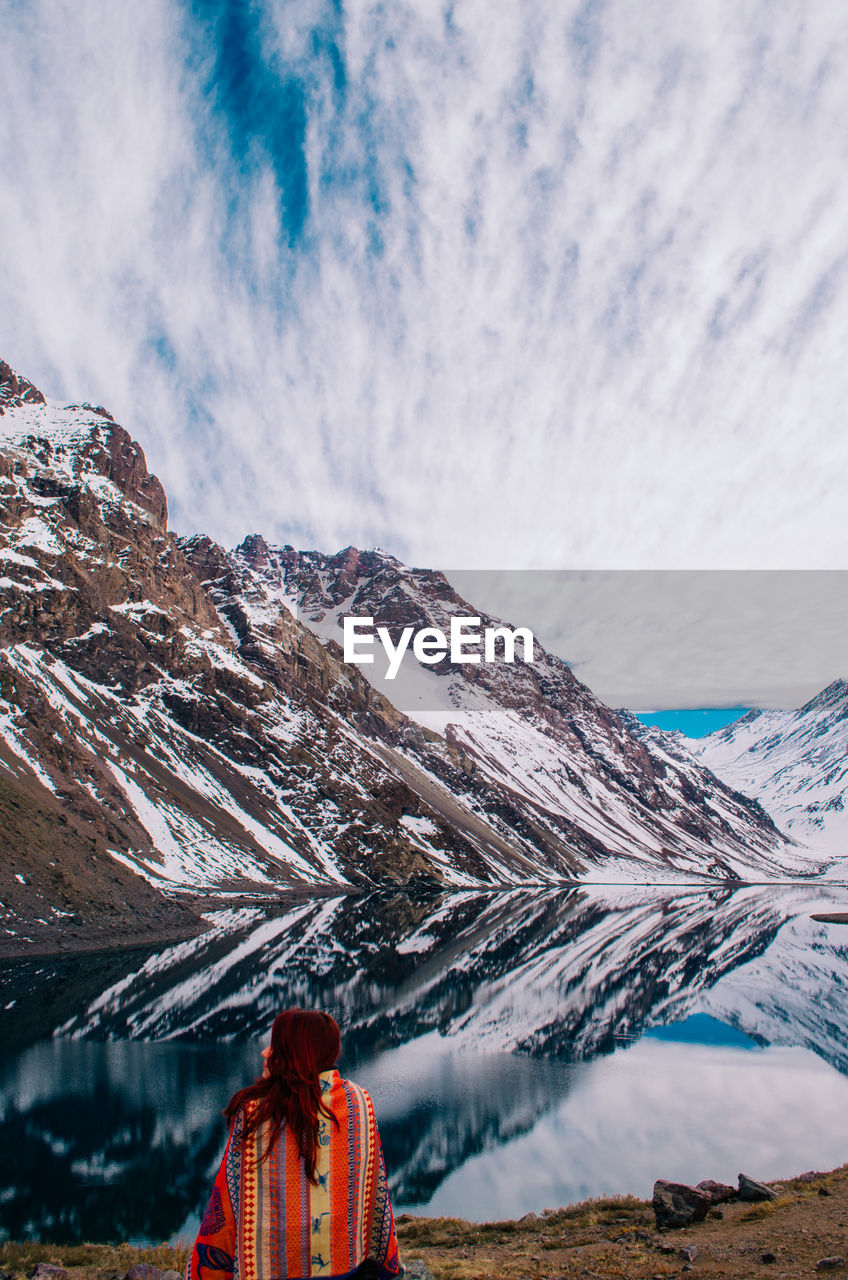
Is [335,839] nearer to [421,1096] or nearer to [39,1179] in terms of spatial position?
[421,1096]

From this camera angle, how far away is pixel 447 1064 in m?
37.7

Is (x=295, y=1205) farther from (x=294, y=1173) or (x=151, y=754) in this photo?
(x=151, y=754)

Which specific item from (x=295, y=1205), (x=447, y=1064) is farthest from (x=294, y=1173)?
(x=447, y=1064)

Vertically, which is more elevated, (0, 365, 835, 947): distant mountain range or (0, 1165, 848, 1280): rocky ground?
(0, 365, 835, 947): distant mountain range

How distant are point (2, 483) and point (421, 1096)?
155m

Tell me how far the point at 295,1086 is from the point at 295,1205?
0.82 meters

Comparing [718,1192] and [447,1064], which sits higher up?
[718,1192]

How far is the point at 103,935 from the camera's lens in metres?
68.2

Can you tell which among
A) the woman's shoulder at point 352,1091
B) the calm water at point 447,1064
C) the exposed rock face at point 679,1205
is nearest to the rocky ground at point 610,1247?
the exposed rock face at point 679,1205

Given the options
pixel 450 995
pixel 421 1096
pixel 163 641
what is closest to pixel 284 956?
pixel 450 995

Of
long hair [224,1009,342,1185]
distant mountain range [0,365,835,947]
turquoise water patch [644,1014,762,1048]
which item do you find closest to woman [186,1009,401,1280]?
long hair [224,1009,342,1185]

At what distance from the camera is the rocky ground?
39.7ft

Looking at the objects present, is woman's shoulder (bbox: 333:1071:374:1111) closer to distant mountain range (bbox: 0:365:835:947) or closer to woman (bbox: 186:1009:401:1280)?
woman (bbox: 186:1009:401:1280)

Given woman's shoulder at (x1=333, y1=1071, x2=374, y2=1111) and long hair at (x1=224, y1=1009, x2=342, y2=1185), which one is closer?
long hair at (x1=224, y1=1009, x2=342, y2=1185)
